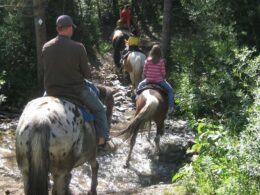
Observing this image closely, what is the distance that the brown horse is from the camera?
9.63m

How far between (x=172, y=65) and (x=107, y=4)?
35.4 feet

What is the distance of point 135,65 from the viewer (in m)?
14.5

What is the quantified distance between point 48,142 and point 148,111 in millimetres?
4275

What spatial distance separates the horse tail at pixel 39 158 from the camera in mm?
5555

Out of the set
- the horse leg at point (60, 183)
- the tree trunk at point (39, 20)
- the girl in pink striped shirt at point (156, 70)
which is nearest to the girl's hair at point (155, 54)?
the girl in pink striped shirt at point (156, 70)

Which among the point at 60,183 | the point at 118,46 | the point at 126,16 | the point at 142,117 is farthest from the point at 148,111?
the point at 126,16

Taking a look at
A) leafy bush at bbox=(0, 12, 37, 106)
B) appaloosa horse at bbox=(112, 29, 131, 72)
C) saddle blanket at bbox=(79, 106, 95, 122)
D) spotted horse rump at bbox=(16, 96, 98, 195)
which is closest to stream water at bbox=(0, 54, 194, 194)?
Answer: leafy bush at bbox=(0, 12, 37, 106)

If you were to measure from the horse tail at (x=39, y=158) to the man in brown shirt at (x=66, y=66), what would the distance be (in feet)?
3.61

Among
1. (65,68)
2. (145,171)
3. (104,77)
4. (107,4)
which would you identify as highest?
(107,4)

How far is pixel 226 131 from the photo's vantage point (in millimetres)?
7582

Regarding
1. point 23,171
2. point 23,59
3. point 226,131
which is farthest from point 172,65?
point 23,171

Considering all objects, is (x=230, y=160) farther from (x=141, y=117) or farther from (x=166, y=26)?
(x=166, y=26)

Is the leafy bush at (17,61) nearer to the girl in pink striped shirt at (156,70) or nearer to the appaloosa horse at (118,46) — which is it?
the appaloosa horse at (118,46)

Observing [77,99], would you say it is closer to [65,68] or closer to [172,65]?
[65,68]
